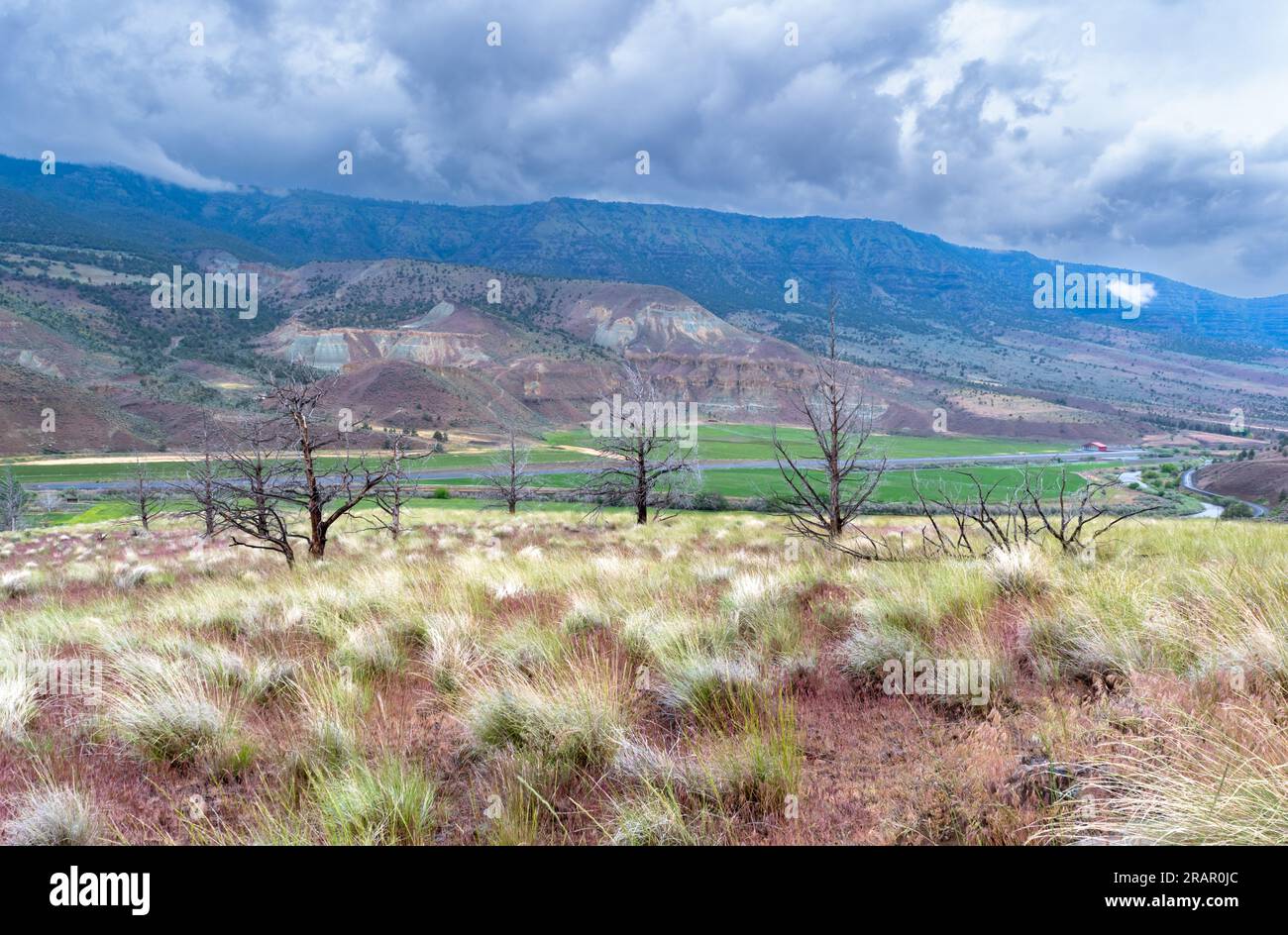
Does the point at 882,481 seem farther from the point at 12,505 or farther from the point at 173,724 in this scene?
the point at 173,724

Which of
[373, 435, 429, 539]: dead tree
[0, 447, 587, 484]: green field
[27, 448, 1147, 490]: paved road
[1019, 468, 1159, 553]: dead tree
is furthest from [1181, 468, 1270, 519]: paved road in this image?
[0, 447, 587, 484]: green field

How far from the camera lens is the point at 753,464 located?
87.6m

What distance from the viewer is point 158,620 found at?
5438mm

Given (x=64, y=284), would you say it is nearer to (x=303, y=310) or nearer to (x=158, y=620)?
(x=303, y=310)

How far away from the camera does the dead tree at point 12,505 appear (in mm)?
35375

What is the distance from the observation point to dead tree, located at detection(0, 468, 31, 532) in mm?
35375

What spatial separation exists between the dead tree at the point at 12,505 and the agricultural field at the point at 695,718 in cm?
4310

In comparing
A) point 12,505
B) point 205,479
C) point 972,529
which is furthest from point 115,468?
point 972,529

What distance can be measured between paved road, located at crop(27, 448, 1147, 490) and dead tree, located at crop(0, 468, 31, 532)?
5.73 meters

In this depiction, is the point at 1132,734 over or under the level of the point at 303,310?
under

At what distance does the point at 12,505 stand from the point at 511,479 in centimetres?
3059

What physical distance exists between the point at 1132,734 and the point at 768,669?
5.01 ft
